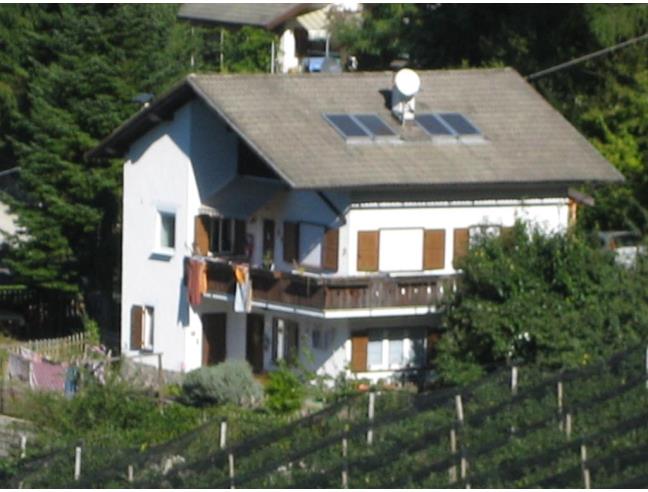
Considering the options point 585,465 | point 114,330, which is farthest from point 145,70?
point 585,465

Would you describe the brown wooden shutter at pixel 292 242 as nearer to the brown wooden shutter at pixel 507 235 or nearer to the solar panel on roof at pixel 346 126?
the solar panel on roof at pixel 346 126

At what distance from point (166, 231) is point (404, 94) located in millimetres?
6156

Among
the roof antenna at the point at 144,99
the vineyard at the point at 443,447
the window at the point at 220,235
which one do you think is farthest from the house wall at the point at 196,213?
the vineyard at the point at 443,447

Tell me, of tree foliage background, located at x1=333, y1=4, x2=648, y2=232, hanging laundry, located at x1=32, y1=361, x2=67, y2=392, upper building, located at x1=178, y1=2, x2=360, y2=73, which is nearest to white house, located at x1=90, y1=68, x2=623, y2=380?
hanging laundry, located at x1=32, y1=361, x2=67, y2=392

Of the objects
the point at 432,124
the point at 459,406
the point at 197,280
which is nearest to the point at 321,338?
the point at 197,280

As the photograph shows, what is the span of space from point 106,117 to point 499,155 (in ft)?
34.3

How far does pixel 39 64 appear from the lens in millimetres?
45500

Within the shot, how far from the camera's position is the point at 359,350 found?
3603 cm

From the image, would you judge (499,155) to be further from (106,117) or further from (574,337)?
(106,117)

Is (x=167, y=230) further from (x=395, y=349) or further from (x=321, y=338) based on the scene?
(x=395, y=349)

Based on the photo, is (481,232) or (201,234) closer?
(481,232)

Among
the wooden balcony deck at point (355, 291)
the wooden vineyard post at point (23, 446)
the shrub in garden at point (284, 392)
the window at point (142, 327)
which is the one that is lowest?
the wooden vineyard post at point (23, 446)

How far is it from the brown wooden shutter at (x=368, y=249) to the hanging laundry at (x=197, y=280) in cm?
346

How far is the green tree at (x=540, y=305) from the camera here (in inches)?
1287
